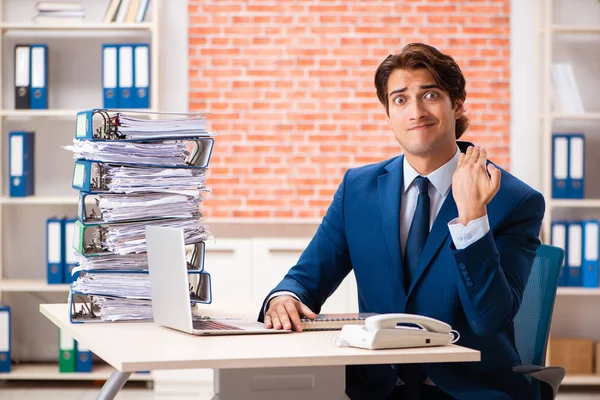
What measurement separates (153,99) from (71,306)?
2.46 m

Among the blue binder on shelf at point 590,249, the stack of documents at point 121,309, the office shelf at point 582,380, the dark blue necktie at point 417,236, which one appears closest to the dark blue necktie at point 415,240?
the dark blue necktie at point 417,236

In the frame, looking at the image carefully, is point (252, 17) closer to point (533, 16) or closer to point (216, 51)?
point (216, 51)

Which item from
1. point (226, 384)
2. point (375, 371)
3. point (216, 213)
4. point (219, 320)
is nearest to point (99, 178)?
point (219, 320)

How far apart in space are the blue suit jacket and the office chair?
0.45 ft

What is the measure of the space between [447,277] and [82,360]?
9.49ft

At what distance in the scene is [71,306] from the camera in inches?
80.5

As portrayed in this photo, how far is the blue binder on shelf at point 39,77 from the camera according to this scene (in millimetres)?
4395

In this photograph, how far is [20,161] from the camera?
4.43 meters

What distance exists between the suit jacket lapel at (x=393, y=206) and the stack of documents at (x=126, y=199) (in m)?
0.44

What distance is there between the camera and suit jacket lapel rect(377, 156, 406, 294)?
6.71ft

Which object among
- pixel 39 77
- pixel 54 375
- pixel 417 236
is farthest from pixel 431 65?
pixel 54 375

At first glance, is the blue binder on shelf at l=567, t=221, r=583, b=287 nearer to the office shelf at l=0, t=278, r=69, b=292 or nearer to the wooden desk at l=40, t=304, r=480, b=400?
the office shelf at l=0, t=278, r=69, b=292

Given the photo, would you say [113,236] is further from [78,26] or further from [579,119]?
[579,119]

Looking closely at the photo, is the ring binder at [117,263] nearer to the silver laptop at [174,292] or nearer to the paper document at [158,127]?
the silver laptop at [174,292]
